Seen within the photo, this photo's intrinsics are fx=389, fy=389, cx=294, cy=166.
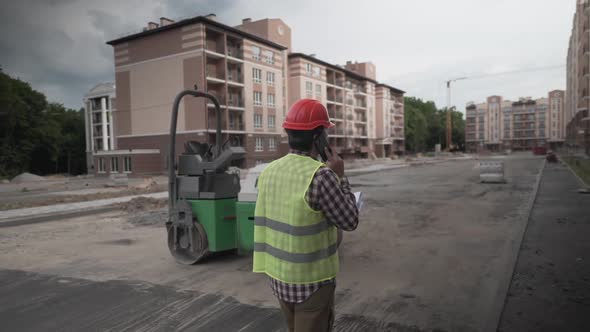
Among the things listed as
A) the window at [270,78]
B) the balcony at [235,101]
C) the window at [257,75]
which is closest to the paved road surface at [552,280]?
the balcony at [235,101]

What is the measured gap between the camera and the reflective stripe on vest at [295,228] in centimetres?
205

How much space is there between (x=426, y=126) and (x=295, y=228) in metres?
107

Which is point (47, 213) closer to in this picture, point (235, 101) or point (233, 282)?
point (233, 282)

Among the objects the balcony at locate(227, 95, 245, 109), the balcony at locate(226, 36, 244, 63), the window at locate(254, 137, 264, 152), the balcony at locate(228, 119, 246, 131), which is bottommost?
the window at locate(254, 137, 264, 152)

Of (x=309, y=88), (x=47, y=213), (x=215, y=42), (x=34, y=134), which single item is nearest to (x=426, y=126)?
(x=309, y=88)

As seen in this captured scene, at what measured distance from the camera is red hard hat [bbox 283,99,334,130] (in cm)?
213

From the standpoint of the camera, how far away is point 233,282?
5102 millimetres

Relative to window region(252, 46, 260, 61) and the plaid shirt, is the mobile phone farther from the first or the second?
window region(252, 46, 260, 61)

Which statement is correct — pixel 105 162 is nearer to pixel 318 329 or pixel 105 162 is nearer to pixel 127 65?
pixel 127 65

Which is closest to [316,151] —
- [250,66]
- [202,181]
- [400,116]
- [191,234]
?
[202,181]

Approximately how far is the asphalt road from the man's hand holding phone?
210 centimetres

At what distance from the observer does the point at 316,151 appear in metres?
2.22

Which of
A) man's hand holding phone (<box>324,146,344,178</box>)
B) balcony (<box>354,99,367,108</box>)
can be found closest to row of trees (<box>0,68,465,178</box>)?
balcony (<box>354,99,367,108</box>)

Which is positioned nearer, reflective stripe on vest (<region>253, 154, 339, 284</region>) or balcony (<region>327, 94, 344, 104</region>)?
reflective stripe on vest (<region>253, 154, 339, 284</region>)
